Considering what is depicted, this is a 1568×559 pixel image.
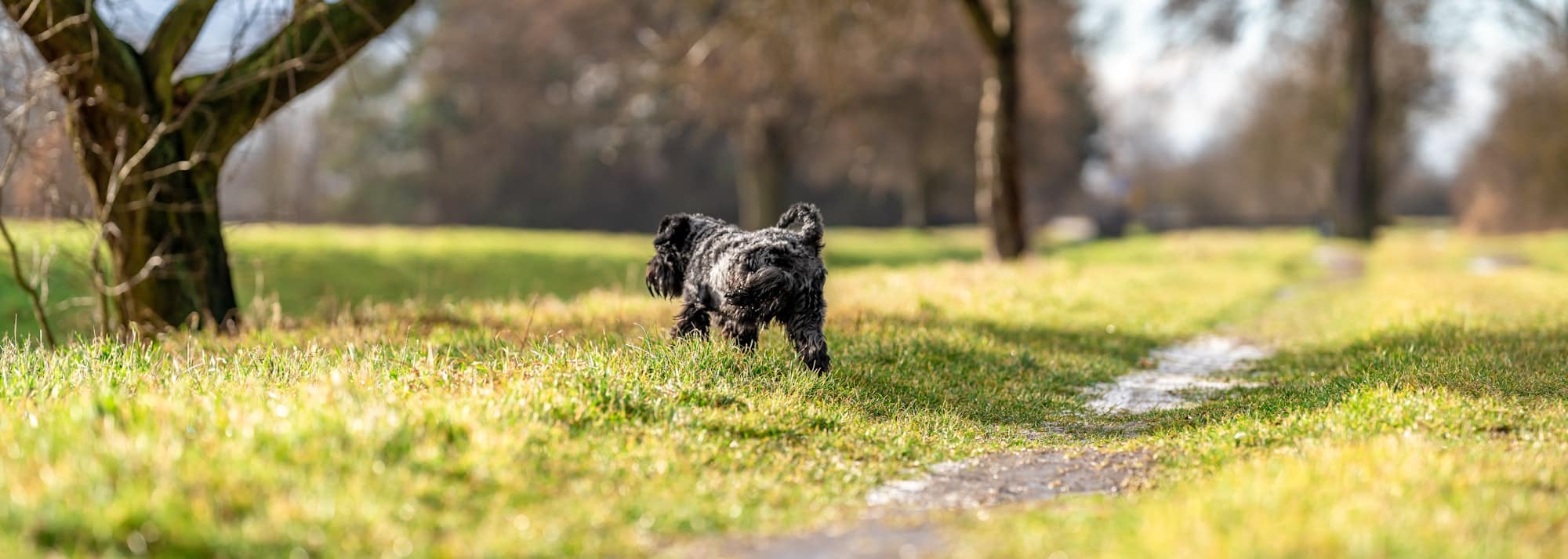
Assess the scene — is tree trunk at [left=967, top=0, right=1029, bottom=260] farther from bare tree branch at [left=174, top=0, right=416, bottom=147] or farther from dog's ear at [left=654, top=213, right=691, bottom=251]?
dog's ear at [left=654, top=213, right=691, bottom=251]

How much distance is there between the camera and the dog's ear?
7.86m

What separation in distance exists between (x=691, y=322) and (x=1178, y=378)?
4537mm

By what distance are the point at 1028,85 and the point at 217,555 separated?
30.6 metres

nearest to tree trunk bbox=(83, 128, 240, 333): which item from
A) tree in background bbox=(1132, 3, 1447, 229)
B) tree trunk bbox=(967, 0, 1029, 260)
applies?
tree trunk bbox=(967, 0, 1029, 260)

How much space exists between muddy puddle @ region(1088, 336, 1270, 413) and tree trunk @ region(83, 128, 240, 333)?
8040mm

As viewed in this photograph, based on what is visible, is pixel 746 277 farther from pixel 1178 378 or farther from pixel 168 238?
pixel 168 238

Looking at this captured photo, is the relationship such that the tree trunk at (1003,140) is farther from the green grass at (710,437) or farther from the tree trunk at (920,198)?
the tree trunk at (920,198)

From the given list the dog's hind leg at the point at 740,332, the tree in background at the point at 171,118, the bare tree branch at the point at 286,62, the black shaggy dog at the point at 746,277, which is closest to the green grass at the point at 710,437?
the dog's hind leg at the point at 740,332

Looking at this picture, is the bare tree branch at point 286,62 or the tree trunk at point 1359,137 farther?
the tree trunk at point 1359,137

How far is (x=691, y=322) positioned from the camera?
25.1 feet

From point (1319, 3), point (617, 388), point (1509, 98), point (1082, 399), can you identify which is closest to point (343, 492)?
point (617, 388)

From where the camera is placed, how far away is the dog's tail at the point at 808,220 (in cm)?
739

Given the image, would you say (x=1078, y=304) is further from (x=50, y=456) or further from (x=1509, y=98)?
(x=1509, y=98)

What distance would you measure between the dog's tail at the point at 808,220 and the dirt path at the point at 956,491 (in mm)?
1960
